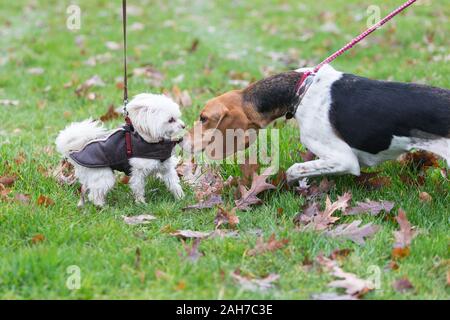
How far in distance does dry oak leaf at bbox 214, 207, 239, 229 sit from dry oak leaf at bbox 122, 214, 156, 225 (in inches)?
18.4

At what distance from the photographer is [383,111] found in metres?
4.84

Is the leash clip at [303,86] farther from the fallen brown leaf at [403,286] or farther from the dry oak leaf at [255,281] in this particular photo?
the fallen brown leaf at [403,286]

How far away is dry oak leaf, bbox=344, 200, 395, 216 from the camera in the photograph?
471 centimetres

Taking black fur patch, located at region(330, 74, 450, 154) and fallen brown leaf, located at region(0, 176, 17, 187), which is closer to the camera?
black fur patch, located at region(330, 74, 450, 154)

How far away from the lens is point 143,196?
505cm

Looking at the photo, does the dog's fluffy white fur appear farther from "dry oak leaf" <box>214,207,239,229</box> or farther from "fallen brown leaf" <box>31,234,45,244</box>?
"fallen brown leaf" <box>31,234,45,244</box>

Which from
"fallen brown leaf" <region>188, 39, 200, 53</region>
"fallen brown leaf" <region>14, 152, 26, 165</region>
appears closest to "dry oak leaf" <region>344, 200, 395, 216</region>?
"fallen brown leaf" <region>14, 152, 26, 165</region>

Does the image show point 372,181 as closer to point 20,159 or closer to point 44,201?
point 44,201

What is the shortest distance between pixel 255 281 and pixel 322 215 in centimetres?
102

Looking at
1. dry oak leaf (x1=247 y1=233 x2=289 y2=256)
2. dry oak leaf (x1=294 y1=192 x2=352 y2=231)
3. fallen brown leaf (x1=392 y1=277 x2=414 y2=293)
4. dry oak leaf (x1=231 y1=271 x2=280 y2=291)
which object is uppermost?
dry oak leaf (x1=294 y1=192 x2=352 y2=231)

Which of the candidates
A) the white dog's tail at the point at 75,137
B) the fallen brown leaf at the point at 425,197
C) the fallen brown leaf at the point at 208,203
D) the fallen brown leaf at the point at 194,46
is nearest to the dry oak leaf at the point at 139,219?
the fallen brown leaf at the point at 208,203

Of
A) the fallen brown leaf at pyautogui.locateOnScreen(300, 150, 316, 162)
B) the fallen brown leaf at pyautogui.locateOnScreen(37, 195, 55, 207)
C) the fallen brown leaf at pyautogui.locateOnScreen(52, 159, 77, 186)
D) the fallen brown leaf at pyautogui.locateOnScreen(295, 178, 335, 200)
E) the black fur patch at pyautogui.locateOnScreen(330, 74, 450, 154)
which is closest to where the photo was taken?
the black fur patch at pyautogui.locateOnScreen(330, 74, 450, 154)

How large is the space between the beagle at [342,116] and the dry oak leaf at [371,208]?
0.98 ft

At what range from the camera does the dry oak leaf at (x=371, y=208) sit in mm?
4714
